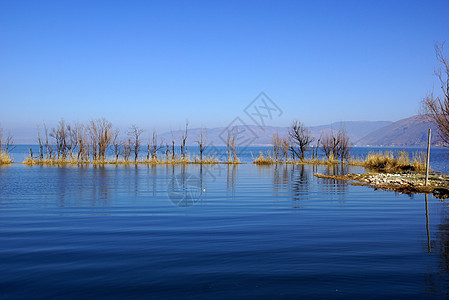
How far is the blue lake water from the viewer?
4.54 meters

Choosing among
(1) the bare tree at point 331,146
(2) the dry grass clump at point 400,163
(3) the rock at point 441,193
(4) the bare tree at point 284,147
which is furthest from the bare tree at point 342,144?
(3) the rock at point 441,193

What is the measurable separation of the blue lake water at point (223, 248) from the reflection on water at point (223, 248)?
2 cm

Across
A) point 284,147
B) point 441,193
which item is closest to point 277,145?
A: point 284,147

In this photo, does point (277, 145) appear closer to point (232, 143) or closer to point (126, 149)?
point (232, 143)

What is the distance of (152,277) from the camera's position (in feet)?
16.1

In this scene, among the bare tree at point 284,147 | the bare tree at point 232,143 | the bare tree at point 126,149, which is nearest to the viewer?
the bare tree at point 232,143

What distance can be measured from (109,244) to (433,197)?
10.8 meters

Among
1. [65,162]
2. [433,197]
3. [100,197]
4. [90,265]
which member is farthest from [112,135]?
[90,265]

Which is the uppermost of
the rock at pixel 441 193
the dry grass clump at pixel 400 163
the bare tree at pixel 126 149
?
the bare tree at pixel 126 149

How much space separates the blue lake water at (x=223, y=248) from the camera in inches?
179

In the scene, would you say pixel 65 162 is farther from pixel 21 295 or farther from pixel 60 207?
pixel 21 295

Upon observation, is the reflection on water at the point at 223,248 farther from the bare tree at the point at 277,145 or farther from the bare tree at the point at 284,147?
the bare tree at the point at 284,147

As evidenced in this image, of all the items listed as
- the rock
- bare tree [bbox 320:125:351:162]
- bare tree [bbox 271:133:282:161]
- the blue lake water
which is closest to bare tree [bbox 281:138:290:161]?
bare tree [bbox 271:133:282:161]

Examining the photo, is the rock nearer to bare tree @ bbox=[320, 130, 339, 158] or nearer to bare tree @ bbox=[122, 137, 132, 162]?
bare tree @ bbox=[320, 130, 339, 158]
